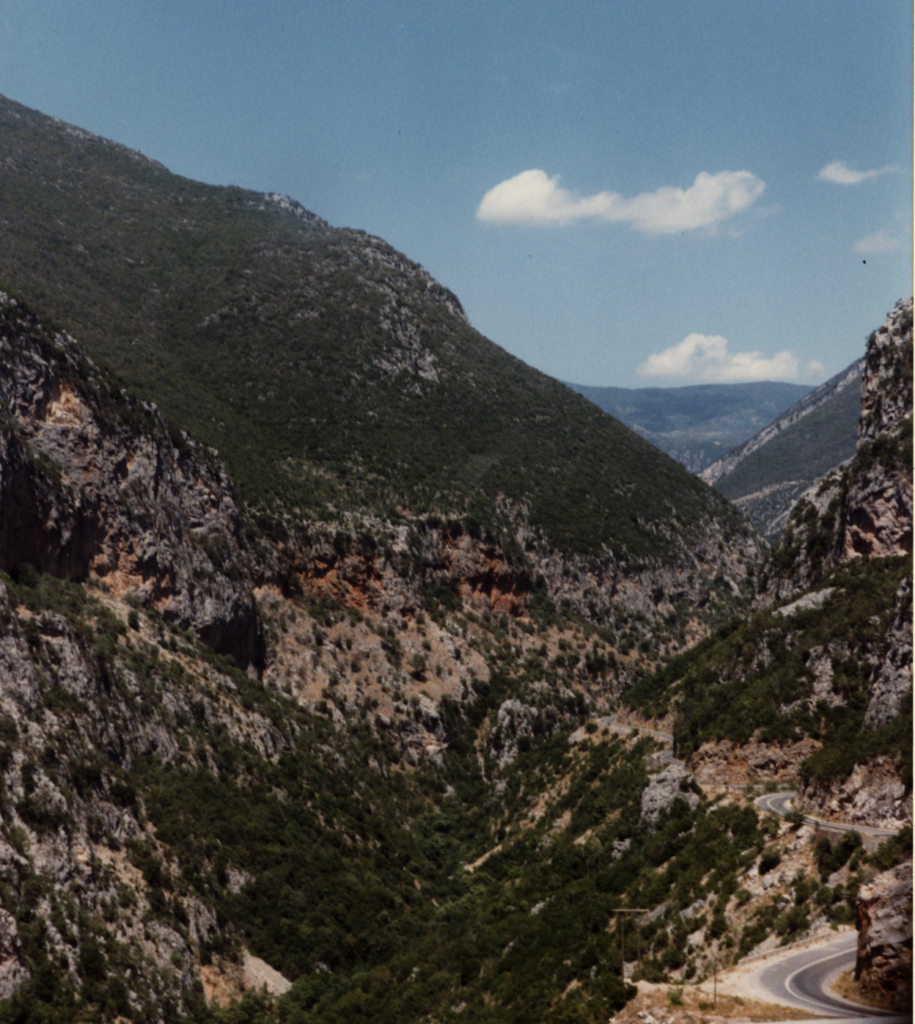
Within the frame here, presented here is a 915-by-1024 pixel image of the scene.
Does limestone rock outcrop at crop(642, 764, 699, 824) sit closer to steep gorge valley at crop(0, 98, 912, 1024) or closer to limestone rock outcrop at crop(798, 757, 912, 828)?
steep gorge valley at crop(0, 98, 912, 1024)

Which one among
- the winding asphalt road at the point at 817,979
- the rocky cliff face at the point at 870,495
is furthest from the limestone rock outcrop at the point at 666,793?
the rocky cliff face at the point at 870,495

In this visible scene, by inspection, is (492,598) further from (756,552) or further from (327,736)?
(756,552)

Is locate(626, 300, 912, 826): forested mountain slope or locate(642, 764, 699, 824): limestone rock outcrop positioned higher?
locate(626, 300, 912, 826): forested mountain slope

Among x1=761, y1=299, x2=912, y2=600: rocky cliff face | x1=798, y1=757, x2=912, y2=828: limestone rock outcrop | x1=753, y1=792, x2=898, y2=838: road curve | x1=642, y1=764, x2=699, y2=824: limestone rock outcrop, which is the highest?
x1=761, y1=299, x2=912, y2=600: rocky cliff face

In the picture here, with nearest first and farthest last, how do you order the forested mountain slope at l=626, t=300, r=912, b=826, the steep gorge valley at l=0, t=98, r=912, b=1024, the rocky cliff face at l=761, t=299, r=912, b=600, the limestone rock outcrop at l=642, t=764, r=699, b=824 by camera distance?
1. the forested mountain slope at l=626, t=300, r=912, b=826
2. the steep gorge valley at l=0, t=98, r=912, b=1024
3. the limestone rock outcrop at l=642, t=764, r=699, b=824
4. the rocky cliff face at l=761, t=299, r=912, b=600

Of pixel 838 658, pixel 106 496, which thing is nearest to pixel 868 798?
pixel 838 658

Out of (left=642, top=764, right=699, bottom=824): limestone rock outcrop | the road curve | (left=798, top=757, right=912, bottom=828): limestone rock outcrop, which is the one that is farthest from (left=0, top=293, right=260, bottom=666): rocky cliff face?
(left=798, top=757, right=912, bottom=828): limestone rock outcrop

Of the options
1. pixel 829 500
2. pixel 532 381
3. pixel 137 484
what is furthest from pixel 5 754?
A: pixel 532 381
